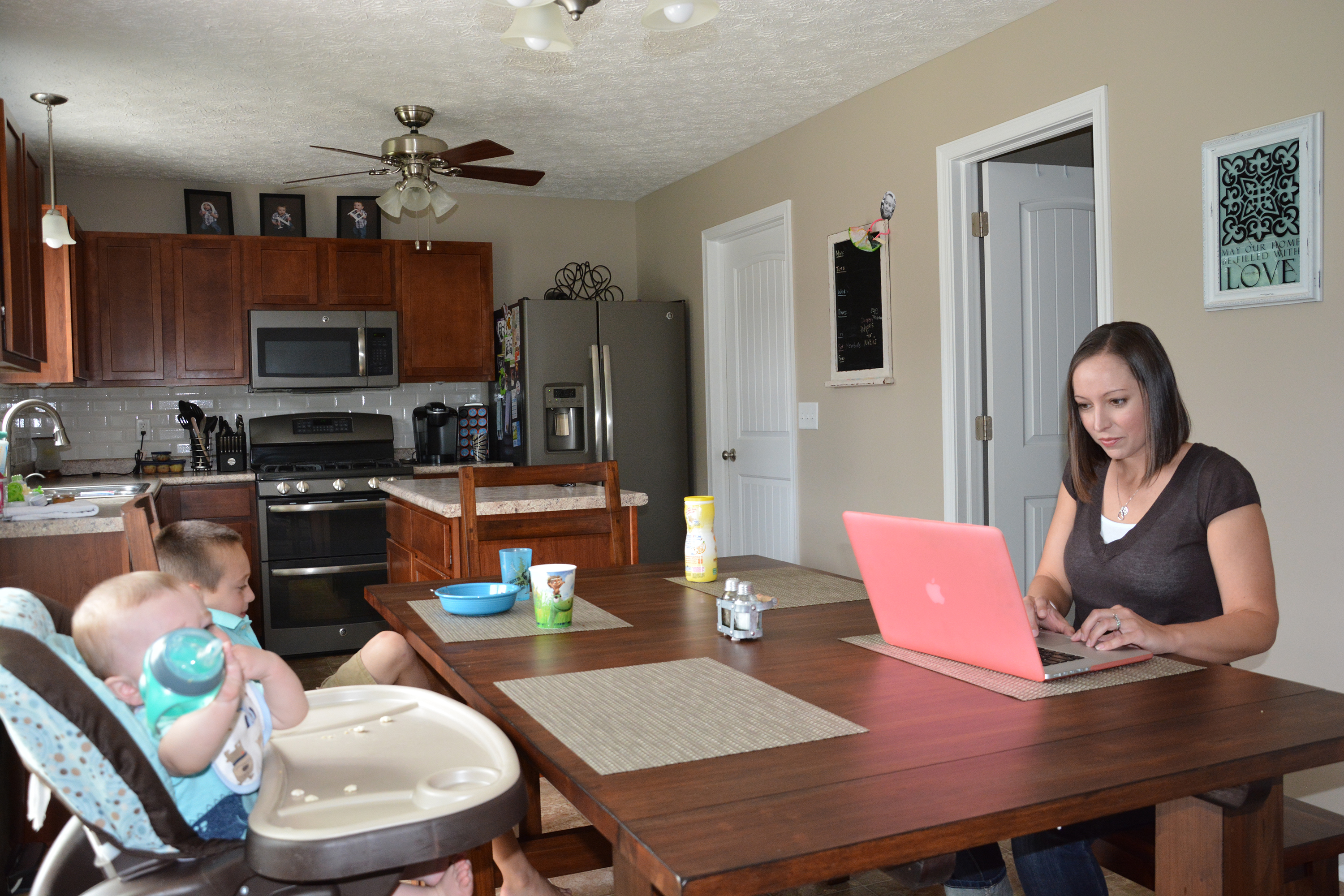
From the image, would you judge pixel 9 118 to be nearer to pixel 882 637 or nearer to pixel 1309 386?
pixel 882 637

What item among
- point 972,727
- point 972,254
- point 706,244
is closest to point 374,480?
point 706,244

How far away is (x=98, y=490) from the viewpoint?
12.8 feet

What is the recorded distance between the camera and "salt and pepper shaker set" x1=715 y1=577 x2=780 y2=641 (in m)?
1.51

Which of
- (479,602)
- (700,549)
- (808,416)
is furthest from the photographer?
(808,416)

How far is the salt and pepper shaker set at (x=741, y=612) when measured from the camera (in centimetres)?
151

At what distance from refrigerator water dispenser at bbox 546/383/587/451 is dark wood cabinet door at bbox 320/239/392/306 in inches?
39.0

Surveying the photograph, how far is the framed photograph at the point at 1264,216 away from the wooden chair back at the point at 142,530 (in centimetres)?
256

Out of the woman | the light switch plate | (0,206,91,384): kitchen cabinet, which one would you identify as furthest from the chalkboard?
(0,206,91,384): kitchen cabinet

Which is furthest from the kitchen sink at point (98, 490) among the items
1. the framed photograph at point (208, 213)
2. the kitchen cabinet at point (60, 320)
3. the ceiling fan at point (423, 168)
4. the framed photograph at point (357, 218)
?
the framed photograph at point (357, 218)

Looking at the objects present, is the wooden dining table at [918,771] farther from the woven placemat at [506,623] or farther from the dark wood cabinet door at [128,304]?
the dark wood cabinet door at [128,304]

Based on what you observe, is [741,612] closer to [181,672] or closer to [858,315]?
[181,672]

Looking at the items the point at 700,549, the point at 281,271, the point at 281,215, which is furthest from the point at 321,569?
the point at 700,549

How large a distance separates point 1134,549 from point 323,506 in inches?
153

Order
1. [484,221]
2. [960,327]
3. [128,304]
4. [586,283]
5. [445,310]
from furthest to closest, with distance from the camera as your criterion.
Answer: [586,283] < [484,221] < [445,310] < [128,304] < [960,327]
